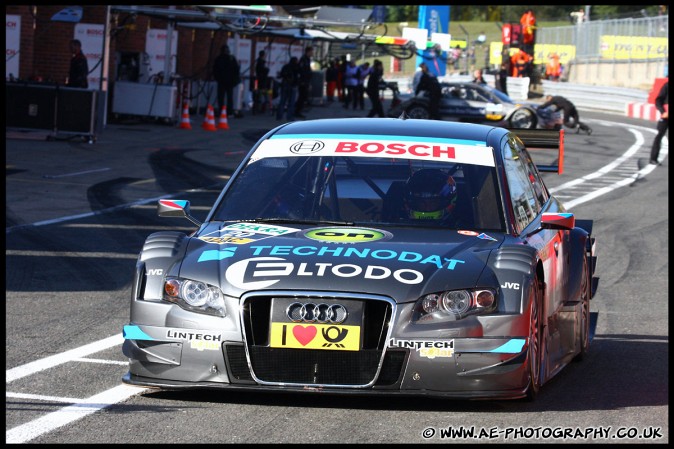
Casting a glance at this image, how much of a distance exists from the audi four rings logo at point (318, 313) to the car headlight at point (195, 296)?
0.34 meters

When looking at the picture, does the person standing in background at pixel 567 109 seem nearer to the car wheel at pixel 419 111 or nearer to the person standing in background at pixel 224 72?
the car wheel at pixel 419 111

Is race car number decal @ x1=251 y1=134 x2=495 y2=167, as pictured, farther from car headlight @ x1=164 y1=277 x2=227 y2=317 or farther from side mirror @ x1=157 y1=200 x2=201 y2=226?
car headlight @ x1=164 y1=277 x2=227 y2=317

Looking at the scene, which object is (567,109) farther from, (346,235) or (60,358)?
(346,235)

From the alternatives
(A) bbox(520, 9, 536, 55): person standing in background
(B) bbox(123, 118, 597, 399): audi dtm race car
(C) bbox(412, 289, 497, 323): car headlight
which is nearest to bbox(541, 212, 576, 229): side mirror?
(B) bbox(123, 118, 597, 399): audi dtm race car

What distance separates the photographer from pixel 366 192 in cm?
732

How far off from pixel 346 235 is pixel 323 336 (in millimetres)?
902

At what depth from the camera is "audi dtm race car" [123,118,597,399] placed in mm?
5945

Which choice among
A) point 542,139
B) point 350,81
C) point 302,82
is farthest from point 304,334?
point 350,81

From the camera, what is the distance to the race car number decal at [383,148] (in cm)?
739

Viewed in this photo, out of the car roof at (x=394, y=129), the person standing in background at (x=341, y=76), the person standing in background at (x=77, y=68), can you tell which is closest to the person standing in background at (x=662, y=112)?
the person standing in background at (x=77, y=68)

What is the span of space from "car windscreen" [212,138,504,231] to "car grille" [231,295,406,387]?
1175 millimetres

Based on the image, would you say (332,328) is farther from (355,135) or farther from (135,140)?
(135,140)

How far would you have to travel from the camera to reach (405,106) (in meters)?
34.5

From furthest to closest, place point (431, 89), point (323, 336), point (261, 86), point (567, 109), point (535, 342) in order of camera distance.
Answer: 1. point (261, 86)
2. point (567, 109)
3. point (431, 89)
4. point (535, 342)
5. point (323, 336)
